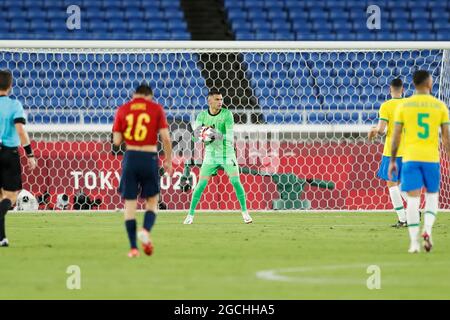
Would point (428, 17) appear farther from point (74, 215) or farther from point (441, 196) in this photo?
point (74, 215)

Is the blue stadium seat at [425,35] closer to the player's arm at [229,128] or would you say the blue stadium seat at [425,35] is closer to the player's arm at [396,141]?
the player's arm at [229,128]

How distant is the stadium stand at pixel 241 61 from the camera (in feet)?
69.6

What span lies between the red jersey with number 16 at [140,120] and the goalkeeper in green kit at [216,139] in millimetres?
4704

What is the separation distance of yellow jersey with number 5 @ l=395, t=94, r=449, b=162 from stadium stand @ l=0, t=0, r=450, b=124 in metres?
8.00

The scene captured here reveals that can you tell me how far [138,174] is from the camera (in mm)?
9438

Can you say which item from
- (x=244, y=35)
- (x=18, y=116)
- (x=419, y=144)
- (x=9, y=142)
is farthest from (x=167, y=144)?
(x=244, y=35)

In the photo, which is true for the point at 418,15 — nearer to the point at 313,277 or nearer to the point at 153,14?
the point at 153,14

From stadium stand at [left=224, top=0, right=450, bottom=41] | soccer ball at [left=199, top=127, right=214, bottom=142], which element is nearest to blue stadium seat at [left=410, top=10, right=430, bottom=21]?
stadium stand at [left=224, top=0, right=450, bottom=41]

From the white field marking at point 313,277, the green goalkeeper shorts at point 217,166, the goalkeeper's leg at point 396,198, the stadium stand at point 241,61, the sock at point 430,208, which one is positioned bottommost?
the white field marking at point 313,277

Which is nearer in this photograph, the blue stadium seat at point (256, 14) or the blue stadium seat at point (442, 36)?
the blue stadium seat at point (442, 36)

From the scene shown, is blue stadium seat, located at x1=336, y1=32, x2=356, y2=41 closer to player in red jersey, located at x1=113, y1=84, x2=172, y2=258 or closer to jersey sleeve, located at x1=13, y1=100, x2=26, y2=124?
jersey sleeve, located at x1=13, y1=100, x2=26, y2=124

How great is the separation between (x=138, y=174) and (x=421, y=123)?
8.89 ft

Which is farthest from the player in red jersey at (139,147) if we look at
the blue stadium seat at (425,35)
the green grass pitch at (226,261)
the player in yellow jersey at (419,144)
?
the blue stadium seat at (425,35)

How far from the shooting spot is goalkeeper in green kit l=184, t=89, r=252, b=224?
14.2 m
